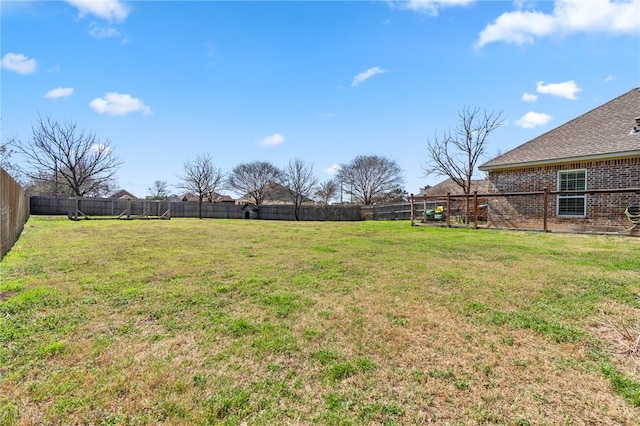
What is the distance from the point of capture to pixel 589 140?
10.4 meters

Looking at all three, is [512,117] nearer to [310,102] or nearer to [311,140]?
[310,102]

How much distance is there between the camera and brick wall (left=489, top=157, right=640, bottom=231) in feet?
30.2

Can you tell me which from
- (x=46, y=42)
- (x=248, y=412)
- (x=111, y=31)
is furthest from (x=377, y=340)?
(x=46, y=42)

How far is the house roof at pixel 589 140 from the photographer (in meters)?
9.47

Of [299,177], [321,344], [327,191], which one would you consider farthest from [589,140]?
[327,191]

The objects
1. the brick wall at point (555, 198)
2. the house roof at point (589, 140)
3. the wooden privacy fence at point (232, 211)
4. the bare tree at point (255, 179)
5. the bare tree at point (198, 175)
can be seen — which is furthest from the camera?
the bare tree at point (255, 179)

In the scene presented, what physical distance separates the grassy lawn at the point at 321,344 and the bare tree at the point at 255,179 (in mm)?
38594

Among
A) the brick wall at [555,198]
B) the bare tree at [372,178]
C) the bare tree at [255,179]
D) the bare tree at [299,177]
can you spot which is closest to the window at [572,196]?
the brick wall at [555,198]

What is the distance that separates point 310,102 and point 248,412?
1669 cm

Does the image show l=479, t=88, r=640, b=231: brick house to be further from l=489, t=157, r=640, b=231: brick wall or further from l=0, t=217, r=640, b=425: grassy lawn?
l=0, t=217, r=640, b=425: grassy lawn

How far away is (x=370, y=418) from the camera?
1697 mm

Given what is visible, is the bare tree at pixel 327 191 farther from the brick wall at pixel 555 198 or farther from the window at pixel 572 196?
the window at pixel 572 196

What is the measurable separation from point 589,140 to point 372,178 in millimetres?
31513

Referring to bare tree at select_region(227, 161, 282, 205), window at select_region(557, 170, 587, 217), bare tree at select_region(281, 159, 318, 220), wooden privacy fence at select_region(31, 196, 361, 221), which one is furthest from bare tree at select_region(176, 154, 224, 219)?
window at select_region(557, 170, 587, 217)
